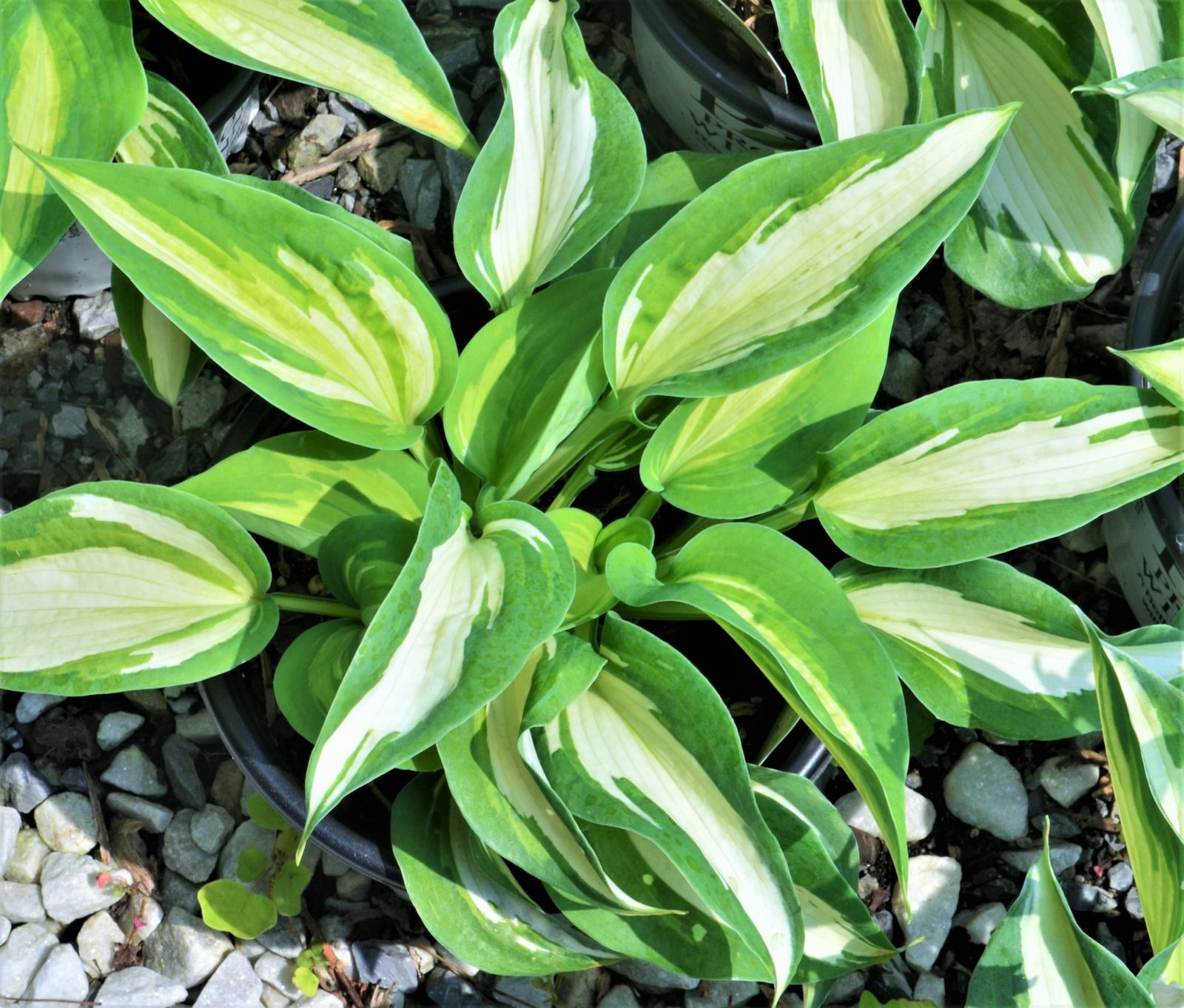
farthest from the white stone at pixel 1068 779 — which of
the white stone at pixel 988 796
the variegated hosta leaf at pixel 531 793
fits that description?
the variegated hosta leaf at pixel 531 793

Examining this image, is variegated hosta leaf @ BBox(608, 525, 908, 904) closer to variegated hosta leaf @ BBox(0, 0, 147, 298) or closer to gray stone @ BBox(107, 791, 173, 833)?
variegated hosta leaf @ BBox(0, 0, 147, 298)

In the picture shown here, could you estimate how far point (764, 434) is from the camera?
0.83 metres

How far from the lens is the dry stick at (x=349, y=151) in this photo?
123 centimetres

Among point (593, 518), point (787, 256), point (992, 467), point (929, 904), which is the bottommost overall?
point (929, 904)

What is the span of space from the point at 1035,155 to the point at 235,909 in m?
1.00

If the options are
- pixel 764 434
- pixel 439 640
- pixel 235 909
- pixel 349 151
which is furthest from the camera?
pixel 349 151

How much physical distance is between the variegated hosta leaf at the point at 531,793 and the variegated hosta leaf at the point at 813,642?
0.07 meters

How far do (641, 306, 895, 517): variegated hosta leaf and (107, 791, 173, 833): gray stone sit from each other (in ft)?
2.14

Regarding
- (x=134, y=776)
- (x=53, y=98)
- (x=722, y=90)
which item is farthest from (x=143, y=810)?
(x=722, y=90)

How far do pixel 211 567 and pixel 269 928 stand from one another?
50 centimetres

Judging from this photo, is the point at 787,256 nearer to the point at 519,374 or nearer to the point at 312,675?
the point at 519,374

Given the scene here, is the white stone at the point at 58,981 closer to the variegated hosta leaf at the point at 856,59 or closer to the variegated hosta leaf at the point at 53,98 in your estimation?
the variegated hosta leaf at the point at 53,98

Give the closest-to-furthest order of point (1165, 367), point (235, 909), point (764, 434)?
point (1165, 367)
point (764, 434)
point (235, 909)

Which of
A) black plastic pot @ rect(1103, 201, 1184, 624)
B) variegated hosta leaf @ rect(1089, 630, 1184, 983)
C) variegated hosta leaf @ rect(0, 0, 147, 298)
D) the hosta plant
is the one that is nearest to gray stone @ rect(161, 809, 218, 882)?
the hosta plant
